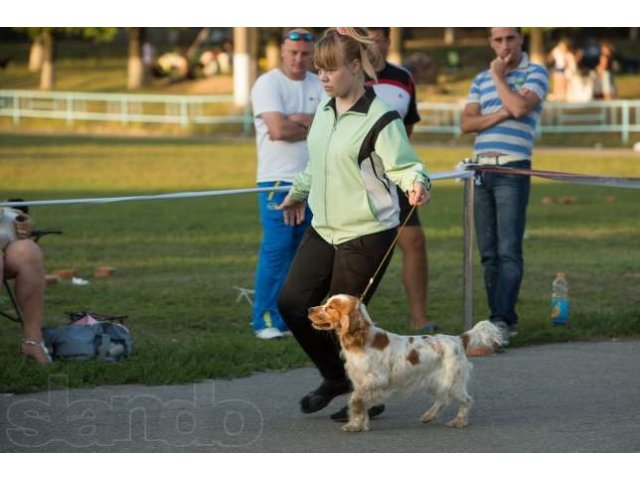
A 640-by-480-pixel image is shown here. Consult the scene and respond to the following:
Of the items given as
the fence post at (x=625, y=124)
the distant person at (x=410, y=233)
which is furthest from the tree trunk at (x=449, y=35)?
the distant person at (x=410, y=233)

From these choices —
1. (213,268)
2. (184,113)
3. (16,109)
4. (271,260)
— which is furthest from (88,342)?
(16,109)

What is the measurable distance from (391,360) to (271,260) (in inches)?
121

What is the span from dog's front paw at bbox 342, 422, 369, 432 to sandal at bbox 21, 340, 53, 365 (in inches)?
88.6

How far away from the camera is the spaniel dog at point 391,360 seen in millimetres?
7438

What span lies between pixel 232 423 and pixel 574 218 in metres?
12.2

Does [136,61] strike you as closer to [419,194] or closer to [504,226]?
[504,226]

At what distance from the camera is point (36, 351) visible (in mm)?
9109

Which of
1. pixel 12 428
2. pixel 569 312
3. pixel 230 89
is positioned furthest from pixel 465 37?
pixel 12 428

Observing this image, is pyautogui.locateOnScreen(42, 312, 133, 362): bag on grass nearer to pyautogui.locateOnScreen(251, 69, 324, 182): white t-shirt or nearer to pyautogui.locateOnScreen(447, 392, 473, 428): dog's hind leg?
pyautogui.locateOnScreen(251, 69, 324, 182): white t-shirt

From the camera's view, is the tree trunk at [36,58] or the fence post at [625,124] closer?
the fence post at [625,124]

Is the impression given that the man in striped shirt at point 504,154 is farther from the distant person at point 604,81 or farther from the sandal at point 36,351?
the distant person at point 604,81

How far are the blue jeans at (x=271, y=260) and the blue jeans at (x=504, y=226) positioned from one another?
1.22m

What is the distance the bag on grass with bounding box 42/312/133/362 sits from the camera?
927cm
